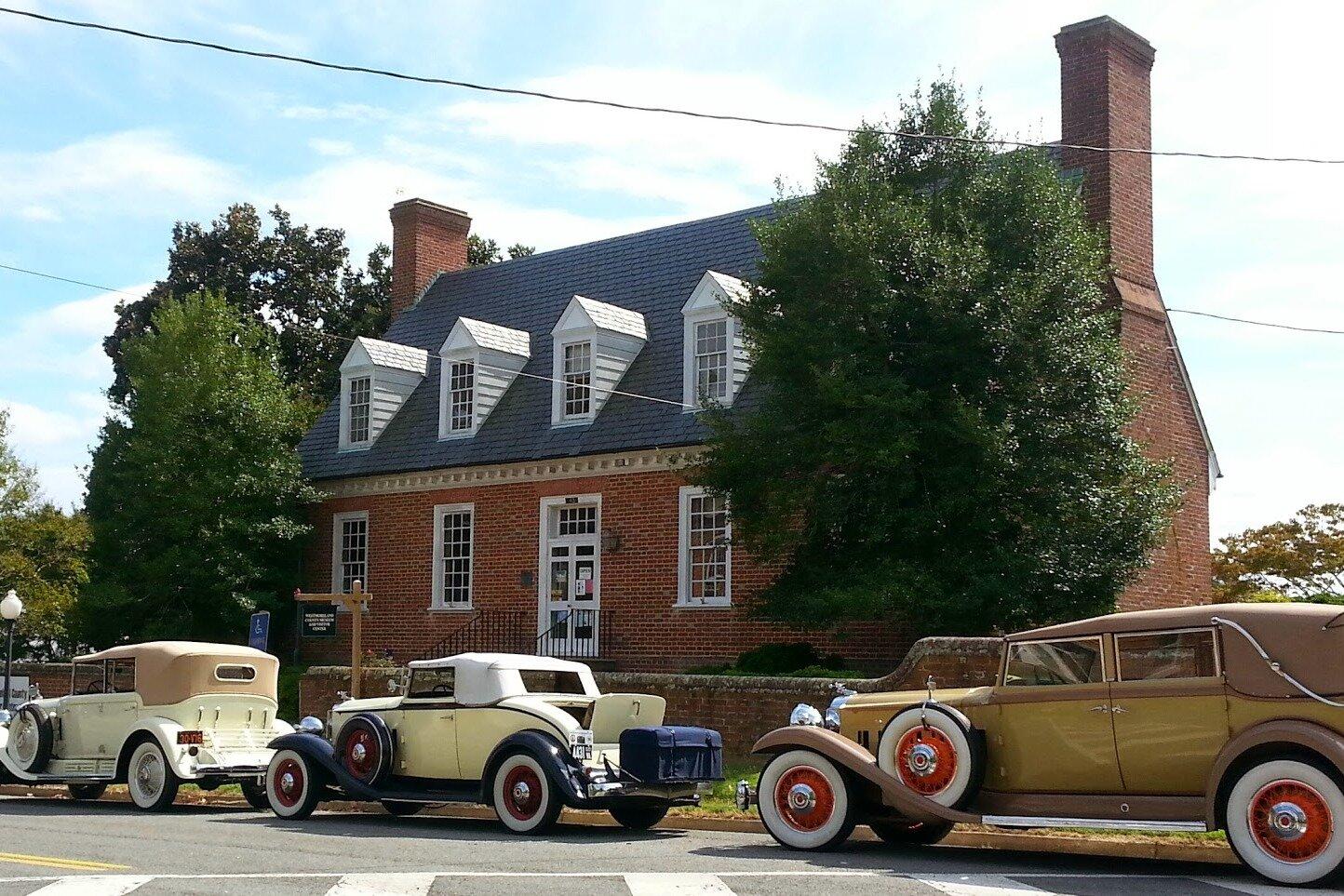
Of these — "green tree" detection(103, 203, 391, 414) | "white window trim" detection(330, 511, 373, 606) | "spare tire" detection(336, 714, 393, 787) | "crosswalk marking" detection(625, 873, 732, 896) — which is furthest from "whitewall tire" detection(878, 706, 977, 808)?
"green tree" detection(103, 203, 391, 414)

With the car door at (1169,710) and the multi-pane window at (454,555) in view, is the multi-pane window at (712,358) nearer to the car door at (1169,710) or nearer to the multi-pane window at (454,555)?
the multi-pane window at (454,555)

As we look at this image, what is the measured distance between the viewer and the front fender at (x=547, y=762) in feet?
42.5

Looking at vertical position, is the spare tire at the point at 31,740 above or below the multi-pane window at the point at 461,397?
below

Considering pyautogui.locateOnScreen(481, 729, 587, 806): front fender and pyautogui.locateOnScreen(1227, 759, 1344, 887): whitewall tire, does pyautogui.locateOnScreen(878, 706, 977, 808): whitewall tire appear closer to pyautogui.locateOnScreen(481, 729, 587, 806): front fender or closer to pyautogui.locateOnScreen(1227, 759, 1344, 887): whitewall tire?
pyautogui.locateOnScreen(1227, 759, 1344, 887): whitewall tire

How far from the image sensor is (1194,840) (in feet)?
40.0

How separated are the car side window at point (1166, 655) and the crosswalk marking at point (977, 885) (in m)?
1.81

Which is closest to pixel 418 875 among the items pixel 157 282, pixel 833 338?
pixel 833 338

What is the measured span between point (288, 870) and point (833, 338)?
11123 mm

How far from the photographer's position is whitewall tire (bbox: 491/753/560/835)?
13133mm

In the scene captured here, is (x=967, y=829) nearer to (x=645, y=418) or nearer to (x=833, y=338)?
(x=833, y=338)

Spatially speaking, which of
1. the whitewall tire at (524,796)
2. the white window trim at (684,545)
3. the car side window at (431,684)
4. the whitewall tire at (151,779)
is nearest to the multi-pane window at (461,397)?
the white window trim at (684,545)

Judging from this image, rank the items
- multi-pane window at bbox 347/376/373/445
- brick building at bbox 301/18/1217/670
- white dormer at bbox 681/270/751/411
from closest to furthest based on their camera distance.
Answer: brick building at bbox 301/18/1217/670
white dormer at bbox 681/270/751/411
multi-pane window at bbox 347/376/373/445

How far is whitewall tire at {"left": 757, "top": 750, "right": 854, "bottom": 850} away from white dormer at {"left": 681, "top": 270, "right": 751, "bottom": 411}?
1351 cm

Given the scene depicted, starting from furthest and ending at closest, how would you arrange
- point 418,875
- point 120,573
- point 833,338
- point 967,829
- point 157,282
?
point 157,282 → point 120,573 → point 833,338 → point 967,829 → point 418,875
